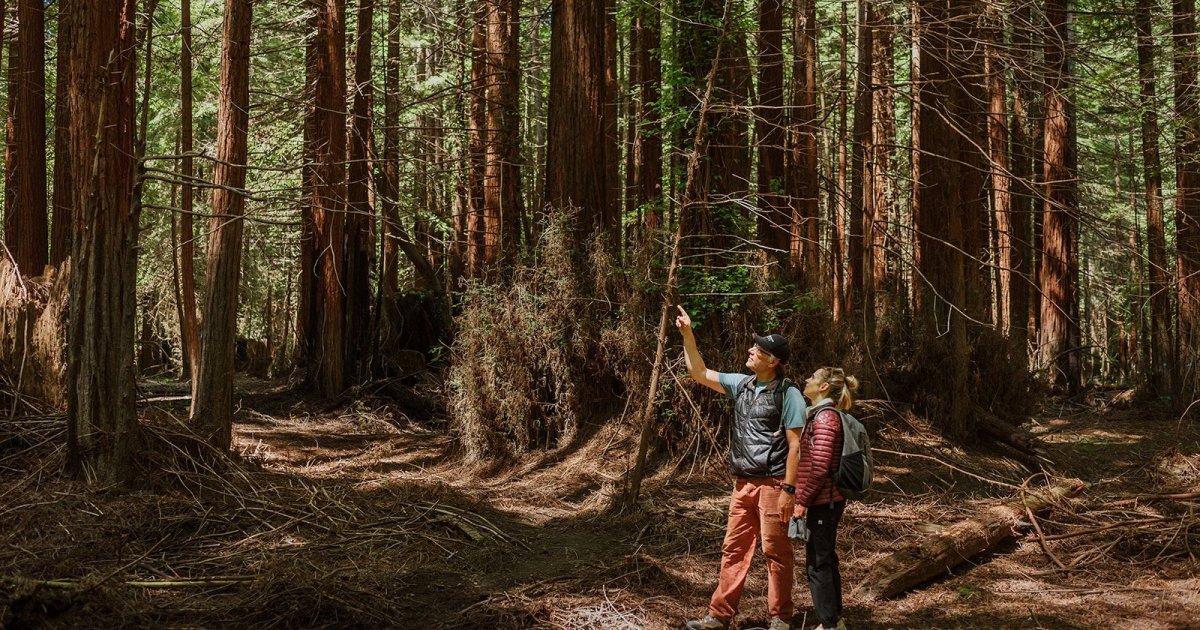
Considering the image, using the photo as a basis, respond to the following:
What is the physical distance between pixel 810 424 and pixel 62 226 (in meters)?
13.7

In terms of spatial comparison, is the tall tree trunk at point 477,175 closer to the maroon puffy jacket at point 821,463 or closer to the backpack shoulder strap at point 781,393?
the backpack shoulder strap at point 781,393

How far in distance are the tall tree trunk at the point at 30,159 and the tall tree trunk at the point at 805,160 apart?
12394 millimetres

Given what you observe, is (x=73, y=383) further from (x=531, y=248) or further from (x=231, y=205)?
(x=531, y=248)

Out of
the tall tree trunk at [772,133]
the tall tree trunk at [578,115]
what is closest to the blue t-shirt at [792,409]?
the tall tree trunk at [772,133]

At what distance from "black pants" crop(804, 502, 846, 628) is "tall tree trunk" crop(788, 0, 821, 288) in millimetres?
5305

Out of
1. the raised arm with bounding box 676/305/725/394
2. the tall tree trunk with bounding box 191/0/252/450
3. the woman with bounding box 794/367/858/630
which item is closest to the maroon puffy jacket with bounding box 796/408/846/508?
the woman with bounding box 794/367/858/630

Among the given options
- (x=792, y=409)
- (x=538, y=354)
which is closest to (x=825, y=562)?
(x=792, y=409)

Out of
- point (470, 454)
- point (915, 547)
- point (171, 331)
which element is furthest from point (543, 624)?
point (171, 331)

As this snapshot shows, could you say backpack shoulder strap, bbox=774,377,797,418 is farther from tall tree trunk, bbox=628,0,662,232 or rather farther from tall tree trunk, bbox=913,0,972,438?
tall tree trunk, bbox=628,0,662,232

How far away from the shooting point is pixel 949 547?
7.23m

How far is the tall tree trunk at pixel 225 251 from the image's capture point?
31.9 ft

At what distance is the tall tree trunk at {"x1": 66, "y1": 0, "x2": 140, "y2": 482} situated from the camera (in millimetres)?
7766

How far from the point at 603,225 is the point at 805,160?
19.6 ft

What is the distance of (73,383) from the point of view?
7.73 m
